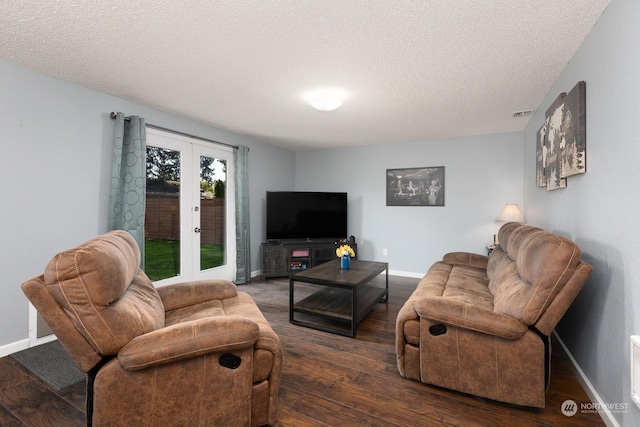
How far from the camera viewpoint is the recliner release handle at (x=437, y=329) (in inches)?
71.0

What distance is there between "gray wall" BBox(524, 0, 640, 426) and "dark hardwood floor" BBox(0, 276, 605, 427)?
0.34 m

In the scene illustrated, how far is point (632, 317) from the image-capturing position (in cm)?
138

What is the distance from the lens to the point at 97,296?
1224 mm

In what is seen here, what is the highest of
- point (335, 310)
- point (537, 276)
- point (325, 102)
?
point (325, 102)

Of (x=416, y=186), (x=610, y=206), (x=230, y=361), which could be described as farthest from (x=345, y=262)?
(x=416, y=186)

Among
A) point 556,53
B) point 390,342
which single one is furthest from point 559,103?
point 390,342

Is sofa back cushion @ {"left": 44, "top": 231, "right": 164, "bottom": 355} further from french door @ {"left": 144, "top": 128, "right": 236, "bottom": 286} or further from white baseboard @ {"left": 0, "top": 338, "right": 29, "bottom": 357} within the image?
french door @ {"left": 144, "top": 128, "right": 236, "bottom": 286}

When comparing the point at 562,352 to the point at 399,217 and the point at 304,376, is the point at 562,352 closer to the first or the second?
the point at 304,376

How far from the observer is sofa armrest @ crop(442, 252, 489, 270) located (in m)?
3.35

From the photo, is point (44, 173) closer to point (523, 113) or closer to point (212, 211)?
point (212, 211)

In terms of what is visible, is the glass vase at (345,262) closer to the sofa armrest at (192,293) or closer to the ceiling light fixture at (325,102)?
the sofa armrest at (192,293)

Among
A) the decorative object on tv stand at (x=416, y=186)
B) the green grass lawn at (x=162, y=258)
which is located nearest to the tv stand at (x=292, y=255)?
the green grass lawn at (x=162, y=258)

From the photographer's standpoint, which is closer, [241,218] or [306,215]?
[241,218]

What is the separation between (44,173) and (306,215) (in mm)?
3349
